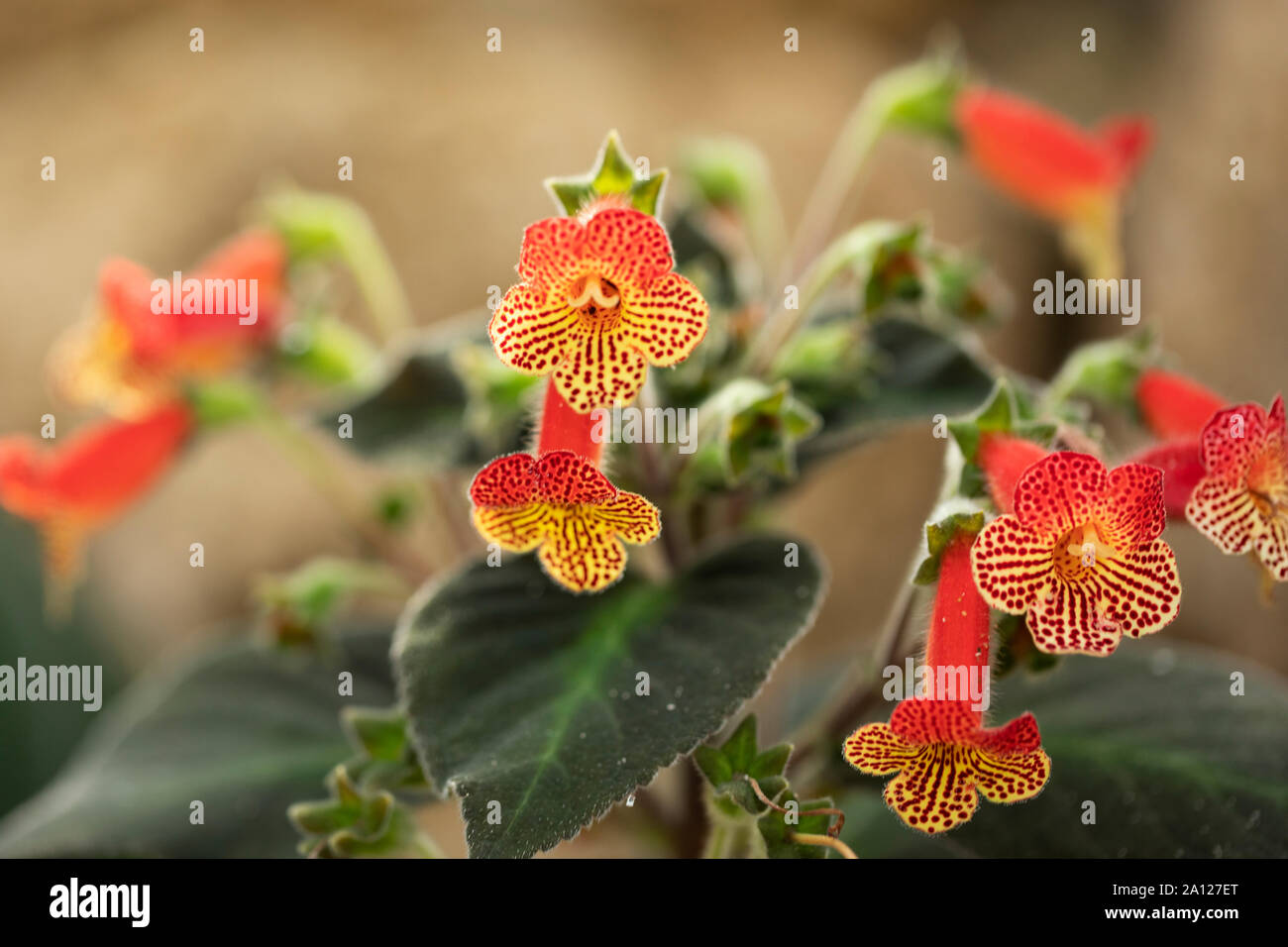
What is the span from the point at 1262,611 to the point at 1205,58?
0.76 m

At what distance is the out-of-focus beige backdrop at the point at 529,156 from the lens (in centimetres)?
145

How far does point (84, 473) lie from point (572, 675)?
0.35m

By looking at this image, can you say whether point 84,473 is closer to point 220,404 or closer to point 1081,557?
point 220,404

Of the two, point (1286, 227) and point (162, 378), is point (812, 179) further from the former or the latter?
point (162, 378)

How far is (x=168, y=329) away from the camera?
591 mm

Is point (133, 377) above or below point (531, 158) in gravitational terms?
below

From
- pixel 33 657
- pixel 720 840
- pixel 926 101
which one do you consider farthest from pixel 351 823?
pixel 33 657

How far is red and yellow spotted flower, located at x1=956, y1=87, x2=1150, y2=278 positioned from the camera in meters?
0.61

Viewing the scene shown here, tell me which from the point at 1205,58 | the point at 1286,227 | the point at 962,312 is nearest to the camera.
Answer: the point at 962,312

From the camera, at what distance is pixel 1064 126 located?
613mm

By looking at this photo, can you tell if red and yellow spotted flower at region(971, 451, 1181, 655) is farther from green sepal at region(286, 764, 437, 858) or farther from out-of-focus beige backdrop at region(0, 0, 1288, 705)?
out-of-focus beige backdrop at region(0, 0, 1288, 705)

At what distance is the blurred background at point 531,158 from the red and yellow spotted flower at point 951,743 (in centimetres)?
113

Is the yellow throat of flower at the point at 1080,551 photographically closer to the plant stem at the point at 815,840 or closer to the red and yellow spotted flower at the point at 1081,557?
the red and yellow spotted flower at the point at 1081,557
